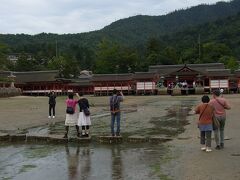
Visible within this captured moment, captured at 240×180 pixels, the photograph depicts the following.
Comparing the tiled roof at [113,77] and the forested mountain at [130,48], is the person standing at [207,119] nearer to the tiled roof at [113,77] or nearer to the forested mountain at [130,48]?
the tiled roof at [113,77]

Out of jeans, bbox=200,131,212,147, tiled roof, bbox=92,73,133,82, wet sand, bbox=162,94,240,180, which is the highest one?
tiled roof, bbox=92,73,133,82

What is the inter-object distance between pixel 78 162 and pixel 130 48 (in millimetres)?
111473

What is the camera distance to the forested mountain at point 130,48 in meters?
106

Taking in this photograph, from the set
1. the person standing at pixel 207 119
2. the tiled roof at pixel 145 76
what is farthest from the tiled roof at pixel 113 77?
the person standing at pixel 207 119

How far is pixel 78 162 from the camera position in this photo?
36.9 ft

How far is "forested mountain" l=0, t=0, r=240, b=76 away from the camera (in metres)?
106

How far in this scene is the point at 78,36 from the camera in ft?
653

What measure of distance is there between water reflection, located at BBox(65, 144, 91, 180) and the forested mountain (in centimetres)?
6924

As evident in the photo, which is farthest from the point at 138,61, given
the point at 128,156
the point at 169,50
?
the point at 128,156

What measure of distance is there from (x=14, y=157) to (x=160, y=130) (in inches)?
310

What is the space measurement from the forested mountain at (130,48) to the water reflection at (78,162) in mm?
69242

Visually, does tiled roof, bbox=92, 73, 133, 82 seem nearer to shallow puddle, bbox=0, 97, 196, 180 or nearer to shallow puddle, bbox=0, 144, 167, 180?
shallow puddle, bbox=0, 97, 196, 180

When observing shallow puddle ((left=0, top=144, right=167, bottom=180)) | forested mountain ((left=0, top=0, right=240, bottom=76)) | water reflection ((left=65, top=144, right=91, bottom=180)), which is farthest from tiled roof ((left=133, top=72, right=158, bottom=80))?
water reflection ((left=65, top=144, right=91, bottom=180))

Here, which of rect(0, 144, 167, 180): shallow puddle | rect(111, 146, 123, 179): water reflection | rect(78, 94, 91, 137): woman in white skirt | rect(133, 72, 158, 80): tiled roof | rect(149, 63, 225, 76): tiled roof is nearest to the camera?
rect(111, 146, 123, 179): water reflection
